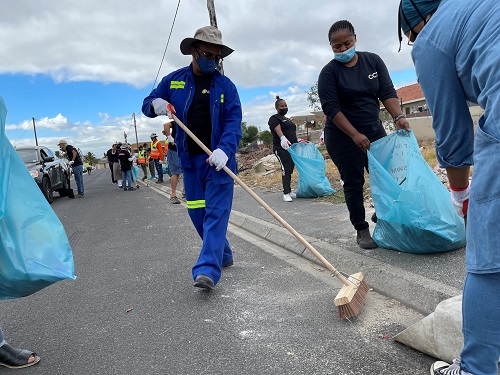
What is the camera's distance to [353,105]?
3.73 metres

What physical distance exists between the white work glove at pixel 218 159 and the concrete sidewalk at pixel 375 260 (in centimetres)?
129

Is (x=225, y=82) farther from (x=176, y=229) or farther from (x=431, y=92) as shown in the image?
(x=176, y=229)

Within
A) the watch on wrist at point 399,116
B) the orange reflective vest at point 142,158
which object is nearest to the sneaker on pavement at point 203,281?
the watch on wrist at point 399,116

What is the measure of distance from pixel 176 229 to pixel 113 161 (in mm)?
9799

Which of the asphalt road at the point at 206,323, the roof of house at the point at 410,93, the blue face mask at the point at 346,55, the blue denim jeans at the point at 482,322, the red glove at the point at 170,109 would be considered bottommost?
the asphalt road at the point at 206,323

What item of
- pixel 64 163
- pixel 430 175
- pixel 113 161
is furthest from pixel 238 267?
pixel 113 161

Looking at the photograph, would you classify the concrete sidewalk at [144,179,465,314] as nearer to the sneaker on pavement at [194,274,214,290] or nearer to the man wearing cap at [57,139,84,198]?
the sneaker on pavement at [194,274,214,290]

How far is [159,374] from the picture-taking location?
85.7 inches

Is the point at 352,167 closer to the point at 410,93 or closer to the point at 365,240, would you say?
the point at 365,240

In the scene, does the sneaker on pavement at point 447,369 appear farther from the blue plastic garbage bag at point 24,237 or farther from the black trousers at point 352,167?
the black trousers at point 352,167

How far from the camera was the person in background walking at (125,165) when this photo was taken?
1357 cm

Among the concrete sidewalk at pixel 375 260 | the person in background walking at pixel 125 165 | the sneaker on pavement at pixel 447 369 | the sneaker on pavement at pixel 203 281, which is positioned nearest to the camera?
the sneaker on pavement at pixel 447 369

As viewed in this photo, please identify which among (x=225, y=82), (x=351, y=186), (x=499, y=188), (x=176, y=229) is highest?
(x=225, y=82)

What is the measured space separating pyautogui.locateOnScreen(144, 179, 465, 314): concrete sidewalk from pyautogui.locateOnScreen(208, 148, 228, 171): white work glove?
4.24 feet
